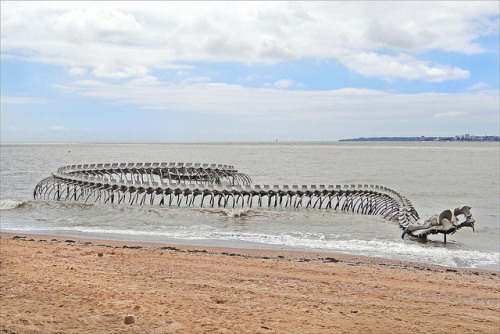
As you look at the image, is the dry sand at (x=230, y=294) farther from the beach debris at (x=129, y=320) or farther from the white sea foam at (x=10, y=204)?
the white sea foam at (x=10, y=204)

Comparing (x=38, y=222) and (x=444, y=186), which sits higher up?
(x=444, y=186)

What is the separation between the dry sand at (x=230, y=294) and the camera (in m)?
7.62

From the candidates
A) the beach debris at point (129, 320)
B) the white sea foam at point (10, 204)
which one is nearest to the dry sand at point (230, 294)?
the beach debris at point (129, 320)

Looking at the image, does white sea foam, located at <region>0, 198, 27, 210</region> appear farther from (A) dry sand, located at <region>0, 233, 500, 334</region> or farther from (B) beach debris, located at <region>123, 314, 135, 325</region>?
(B) beach debris, located at <region>123, 314, 135, 325</region>

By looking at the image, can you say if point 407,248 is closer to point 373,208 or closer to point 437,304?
point 437,304

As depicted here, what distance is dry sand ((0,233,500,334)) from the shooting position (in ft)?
25.0

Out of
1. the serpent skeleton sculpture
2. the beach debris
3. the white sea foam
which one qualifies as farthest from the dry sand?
the white sea foam

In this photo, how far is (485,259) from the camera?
49.8ft

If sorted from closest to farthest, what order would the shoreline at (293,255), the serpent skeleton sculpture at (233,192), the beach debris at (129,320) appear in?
1. the beach debris at (129,320)
2. the shoreline at (293,255)
3. the serpent skeleton sculpture at (233,192)

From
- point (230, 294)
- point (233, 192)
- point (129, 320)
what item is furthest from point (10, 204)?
point (129, 320)

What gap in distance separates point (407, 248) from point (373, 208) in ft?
36.6

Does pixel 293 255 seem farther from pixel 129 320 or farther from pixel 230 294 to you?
pixel 129 320

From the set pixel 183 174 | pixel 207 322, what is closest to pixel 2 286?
pixel 207 322

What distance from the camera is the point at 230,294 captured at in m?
9.41
